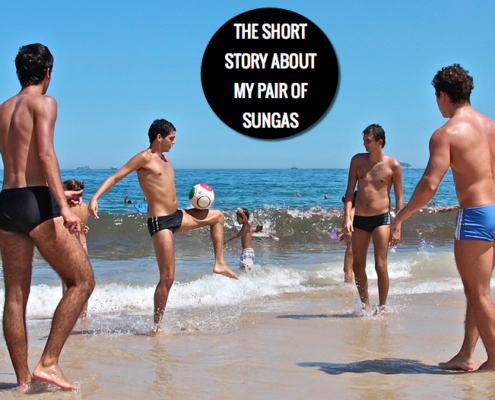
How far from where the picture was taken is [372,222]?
6.83 metres

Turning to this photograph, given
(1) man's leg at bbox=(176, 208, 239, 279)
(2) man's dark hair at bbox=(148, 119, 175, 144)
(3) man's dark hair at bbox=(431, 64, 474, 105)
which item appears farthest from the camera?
(1) man's leg at bbox=(176, 208, 239, 279)

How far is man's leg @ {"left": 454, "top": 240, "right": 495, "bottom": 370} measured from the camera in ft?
13.8

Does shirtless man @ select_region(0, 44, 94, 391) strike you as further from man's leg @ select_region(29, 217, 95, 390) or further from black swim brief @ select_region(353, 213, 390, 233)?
black swim brief @ select_region(353, 213, 390, 233)

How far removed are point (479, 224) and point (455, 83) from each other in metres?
1.05

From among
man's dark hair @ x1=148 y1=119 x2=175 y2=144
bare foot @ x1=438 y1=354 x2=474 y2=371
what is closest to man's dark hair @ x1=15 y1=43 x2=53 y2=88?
man's dark hair @ x1=148 y1=119 x2=175 y2=144

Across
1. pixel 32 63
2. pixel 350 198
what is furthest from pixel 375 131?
pixel 32 63

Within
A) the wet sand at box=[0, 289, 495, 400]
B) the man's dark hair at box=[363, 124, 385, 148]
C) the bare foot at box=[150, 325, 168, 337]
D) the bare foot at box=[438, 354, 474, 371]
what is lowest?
the bare foot at box=[150, 325, 168, 337]

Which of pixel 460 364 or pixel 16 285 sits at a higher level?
pixel 16 285

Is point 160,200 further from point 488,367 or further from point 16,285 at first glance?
point 488,367

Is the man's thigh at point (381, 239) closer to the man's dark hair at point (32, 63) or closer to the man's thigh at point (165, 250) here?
the man's thigh at point (165, 250)

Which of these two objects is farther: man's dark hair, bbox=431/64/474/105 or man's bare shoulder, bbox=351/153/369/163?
man's bare shoulder, bbox=351/153/369/163

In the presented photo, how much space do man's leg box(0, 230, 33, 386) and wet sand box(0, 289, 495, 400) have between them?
0.35 meters

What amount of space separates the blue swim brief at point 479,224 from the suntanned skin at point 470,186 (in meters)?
0.04

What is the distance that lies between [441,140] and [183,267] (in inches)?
322
